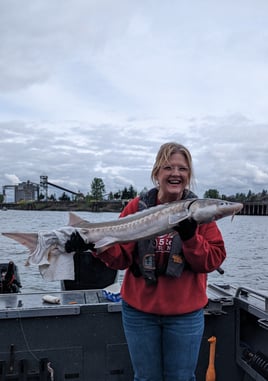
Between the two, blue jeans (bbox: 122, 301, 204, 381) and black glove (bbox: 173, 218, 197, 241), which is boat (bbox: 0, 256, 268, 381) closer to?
blue jeans (bbox: 122, 301, 204, 381)

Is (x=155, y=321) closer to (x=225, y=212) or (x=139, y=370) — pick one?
(x=139, y=370)

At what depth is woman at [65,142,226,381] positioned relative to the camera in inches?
127

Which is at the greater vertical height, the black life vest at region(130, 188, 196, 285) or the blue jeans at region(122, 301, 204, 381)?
the black life vest at region(130, 188, 196, 285)

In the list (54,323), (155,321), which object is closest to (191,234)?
(155,321)

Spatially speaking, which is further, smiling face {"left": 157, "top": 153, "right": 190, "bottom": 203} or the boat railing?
the boat railing

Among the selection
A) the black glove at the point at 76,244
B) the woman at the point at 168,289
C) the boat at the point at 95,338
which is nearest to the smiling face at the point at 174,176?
the woman at the point at 168,289

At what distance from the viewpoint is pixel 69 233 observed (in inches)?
131

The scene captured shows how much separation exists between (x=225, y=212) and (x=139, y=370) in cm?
137

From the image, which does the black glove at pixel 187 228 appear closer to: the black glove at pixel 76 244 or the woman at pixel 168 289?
the woman at pixel 168 289

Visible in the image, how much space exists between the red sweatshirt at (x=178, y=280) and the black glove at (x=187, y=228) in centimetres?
9

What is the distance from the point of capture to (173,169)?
10.7 ft

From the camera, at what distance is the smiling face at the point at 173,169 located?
10.7ft

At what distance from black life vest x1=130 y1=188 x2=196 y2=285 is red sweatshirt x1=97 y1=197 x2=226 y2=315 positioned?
0.04m

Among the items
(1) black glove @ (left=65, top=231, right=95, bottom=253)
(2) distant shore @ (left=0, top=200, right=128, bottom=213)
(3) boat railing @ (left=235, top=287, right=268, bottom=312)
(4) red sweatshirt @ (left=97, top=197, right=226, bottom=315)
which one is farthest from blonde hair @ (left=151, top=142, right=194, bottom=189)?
(2) distant shore @ (left=0, top=200, right=128, bottom=213)
